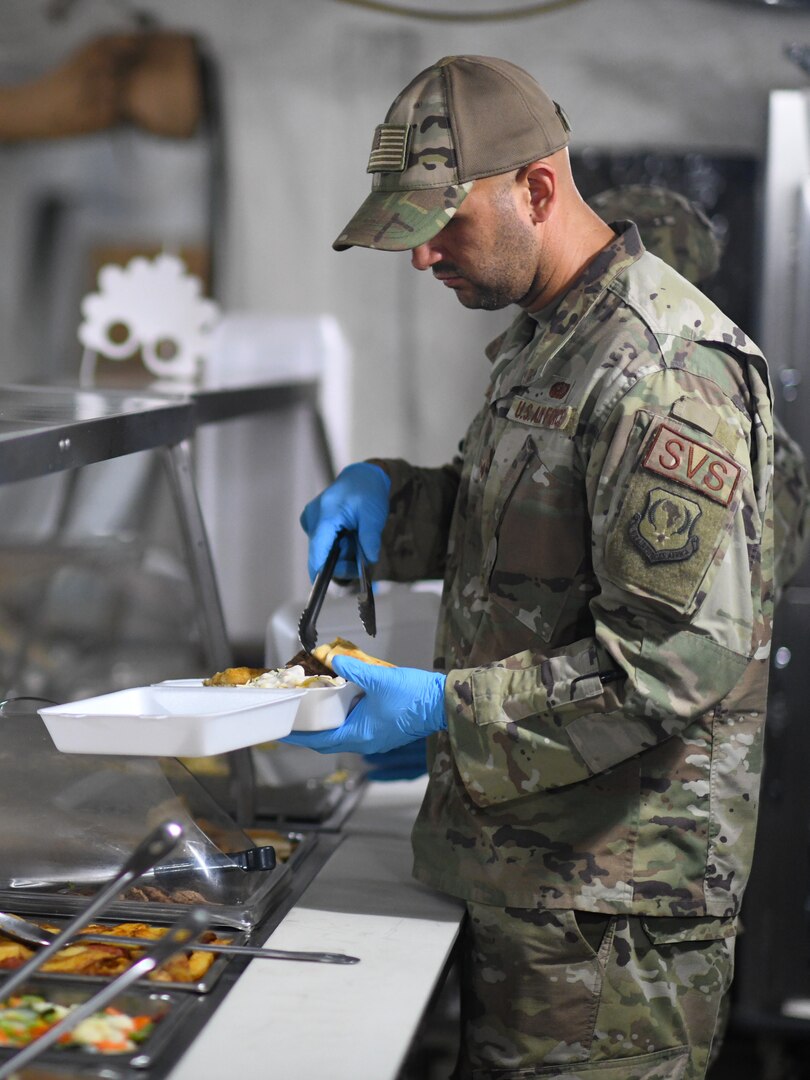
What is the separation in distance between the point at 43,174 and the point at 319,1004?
235 centimetres

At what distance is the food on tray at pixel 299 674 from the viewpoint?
132 centimetres

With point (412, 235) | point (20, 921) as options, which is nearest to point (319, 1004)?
point (20, 921)

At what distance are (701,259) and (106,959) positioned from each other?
161 centimetres

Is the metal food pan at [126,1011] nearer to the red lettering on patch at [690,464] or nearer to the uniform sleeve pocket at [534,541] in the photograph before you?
the uniform sleeve pocket at [534,541]

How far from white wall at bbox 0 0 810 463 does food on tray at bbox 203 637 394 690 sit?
1.53 metres

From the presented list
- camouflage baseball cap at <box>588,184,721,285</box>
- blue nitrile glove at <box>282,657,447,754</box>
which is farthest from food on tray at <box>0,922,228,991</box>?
camouflage baseball cap at <box>588,184,721,285</box>

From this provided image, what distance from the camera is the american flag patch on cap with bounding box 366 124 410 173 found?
4.37 ft

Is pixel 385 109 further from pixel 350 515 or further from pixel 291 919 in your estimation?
pixel 291 919

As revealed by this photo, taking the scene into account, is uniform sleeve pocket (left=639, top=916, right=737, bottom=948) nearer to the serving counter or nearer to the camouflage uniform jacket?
the camouflage uniform jacket

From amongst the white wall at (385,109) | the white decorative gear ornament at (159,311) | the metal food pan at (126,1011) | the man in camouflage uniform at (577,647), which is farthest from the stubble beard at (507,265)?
the white decorative gear ornament at (159,311)

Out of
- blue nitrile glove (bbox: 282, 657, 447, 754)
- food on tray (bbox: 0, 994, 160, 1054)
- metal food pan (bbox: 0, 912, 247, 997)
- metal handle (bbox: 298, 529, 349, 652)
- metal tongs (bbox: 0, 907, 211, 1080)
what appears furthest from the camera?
metal handle (bbox: 298, 529, 349, 652)

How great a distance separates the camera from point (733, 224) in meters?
2.66

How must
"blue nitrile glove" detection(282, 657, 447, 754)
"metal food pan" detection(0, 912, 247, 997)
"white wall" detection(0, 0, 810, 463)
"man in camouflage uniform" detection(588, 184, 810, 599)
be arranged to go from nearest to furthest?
"metal food pan" detection(0, 912, 247, 997), "blue nitrile glove" detection(282, 657, 447, 754), "man in camouflage uniform" detection(588, 184, 810, 599), "white wall" detection(0, 0, 810, 463)

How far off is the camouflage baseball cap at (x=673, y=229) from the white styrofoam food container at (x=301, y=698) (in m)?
1.23
